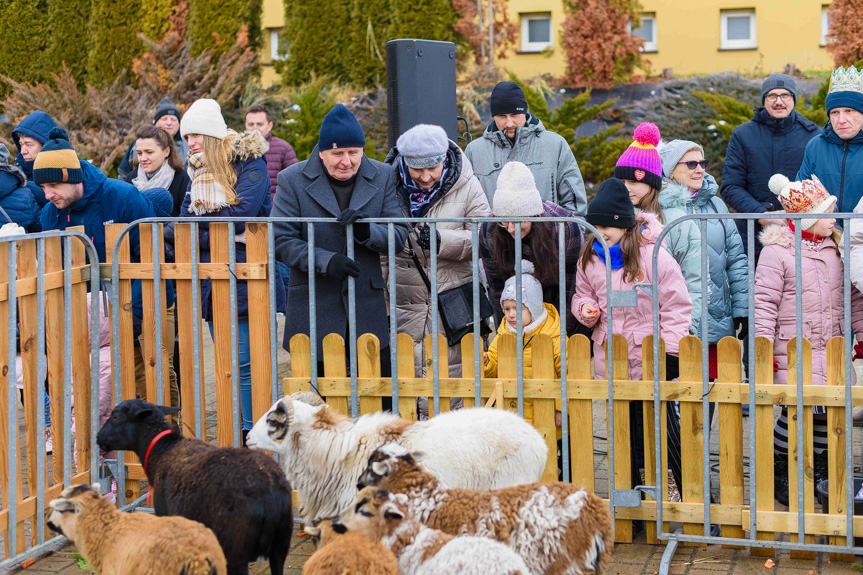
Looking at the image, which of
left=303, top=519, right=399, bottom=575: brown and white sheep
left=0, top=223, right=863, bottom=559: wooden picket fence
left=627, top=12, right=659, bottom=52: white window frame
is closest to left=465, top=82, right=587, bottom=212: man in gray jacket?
left=0, top=223, right=863, bottom=559: wooden picket fence

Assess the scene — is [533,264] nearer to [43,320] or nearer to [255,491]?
[255,491]

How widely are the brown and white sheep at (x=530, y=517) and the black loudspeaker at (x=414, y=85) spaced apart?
13.5ft

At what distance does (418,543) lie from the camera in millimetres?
3688

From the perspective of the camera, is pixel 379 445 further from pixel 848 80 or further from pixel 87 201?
pixel 848 80

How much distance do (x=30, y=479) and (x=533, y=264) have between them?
289cm

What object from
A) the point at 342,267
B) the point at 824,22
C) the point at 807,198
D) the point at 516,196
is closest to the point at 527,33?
the point at 824,22

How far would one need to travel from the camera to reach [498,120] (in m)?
7.11

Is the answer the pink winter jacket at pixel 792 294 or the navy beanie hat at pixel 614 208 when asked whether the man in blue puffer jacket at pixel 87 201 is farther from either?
the pink winter jacket at pixel 792 294

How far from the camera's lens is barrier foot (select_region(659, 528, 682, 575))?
4.55m

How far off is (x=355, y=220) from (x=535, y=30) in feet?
58.6

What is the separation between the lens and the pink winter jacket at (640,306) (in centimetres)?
499

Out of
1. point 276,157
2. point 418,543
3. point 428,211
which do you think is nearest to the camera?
point 418,543

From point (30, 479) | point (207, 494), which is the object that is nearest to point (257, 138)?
point (30, 479)

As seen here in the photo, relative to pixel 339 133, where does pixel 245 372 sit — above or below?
below
